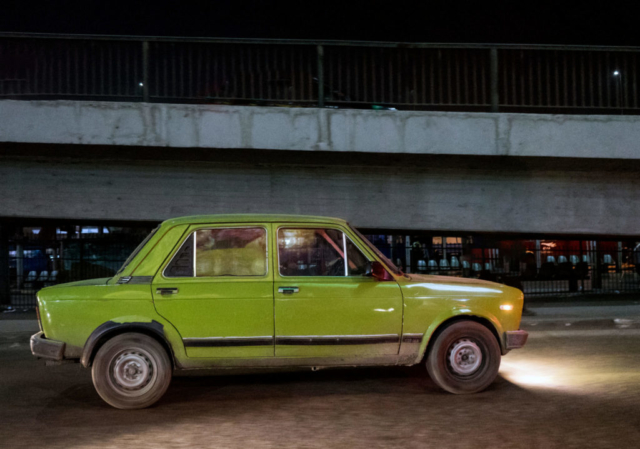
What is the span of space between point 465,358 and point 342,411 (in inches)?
53.8

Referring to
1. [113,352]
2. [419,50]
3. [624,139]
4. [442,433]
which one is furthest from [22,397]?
[624,139]

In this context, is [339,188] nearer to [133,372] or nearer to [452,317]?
[452,317]

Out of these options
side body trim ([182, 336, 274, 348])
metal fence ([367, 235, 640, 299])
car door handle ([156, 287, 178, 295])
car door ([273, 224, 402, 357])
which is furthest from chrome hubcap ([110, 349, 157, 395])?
metal fence ([367, 235, 640, 299])

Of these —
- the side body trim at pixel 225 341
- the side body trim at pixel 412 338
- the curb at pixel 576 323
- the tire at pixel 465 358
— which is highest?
the side body trim at pixel 225 341

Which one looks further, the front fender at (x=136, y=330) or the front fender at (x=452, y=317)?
the front fender at (x=452, y=317)

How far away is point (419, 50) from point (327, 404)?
7300mm

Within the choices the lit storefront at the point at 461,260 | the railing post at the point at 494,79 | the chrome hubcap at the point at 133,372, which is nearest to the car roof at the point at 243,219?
the chrome hubcap at the point at 133,372

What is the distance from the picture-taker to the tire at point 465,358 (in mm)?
5516

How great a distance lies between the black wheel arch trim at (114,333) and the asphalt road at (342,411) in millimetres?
471

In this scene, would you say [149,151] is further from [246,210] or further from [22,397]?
[22,397]

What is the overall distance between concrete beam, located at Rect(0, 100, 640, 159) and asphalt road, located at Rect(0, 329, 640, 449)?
13.2ft

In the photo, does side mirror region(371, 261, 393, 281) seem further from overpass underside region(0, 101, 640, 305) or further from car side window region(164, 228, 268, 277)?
overpass underside region(0, 101, 640, 305)

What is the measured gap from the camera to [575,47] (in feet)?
34.3

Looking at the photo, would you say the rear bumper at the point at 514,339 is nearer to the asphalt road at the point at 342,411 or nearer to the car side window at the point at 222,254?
the asphalt road at the point at 342,411
